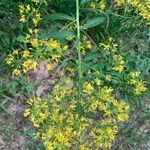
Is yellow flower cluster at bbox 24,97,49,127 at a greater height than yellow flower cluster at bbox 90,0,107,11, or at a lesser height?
lesser

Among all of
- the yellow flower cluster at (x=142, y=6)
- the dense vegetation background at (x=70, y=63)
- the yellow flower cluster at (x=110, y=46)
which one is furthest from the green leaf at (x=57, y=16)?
the yellow flower cluster at (x=142, y=6)

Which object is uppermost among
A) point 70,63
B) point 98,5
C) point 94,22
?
point 98,5

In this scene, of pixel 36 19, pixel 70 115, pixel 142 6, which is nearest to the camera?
pixel 70 115

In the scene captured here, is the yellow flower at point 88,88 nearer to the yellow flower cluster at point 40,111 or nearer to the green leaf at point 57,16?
the yellow flower cluster at point 40,111

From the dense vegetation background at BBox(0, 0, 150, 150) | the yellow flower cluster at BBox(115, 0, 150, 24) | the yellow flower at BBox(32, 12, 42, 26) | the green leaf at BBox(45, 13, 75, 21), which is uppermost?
the yellow flower cluster at BBox(115, 0, 150, 24)

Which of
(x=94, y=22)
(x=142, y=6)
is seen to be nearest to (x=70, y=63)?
(x=94, y=22)

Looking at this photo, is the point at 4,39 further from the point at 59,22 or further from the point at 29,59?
the point at 29,59

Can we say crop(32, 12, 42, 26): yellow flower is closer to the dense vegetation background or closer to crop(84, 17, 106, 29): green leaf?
the dense vegetation background

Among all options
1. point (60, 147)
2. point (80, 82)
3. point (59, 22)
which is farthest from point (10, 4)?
point (60, 147)

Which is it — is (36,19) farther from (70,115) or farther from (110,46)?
(70,115)

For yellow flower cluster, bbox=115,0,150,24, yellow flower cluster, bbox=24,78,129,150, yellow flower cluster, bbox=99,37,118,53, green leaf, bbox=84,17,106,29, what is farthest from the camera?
green leaf, bbox=84,17,106,29

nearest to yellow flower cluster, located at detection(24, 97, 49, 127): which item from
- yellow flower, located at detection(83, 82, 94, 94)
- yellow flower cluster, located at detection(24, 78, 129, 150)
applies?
yellow flower cluster, located at detection(24, 78, 129, 150)
